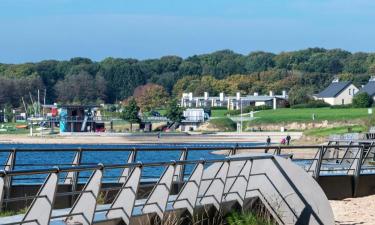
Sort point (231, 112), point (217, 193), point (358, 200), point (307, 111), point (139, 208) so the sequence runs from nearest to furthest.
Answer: point (139, 208)
point (217, 193)
point (358, 200)
point (307, 111)
point (231, 112)

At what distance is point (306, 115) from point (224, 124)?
45.3 ft

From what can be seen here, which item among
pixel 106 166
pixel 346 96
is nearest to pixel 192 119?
pixel 346 96

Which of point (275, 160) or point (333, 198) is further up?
point (275, 160)

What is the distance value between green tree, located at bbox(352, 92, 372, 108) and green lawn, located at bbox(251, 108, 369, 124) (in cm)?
264

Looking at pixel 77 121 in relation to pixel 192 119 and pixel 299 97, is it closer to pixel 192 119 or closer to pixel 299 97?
pixel 192 119

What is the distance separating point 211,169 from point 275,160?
1112 millimetres

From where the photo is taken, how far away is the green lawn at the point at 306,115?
142250 millimetres

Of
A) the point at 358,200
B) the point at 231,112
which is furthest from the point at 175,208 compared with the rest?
the point at 231,112

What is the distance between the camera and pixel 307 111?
164 metres

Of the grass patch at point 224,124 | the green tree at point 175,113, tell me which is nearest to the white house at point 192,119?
the green tree at point 175,113

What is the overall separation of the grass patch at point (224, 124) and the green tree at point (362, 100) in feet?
63.1

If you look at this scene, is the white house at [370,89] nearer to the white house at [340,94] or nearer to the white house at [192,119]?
the white house at [340,94]

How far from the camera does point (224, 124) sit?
16100 cm

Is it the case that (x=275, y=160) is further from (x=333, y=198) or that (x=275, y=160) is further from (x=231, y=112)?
(x=231, y=112)
